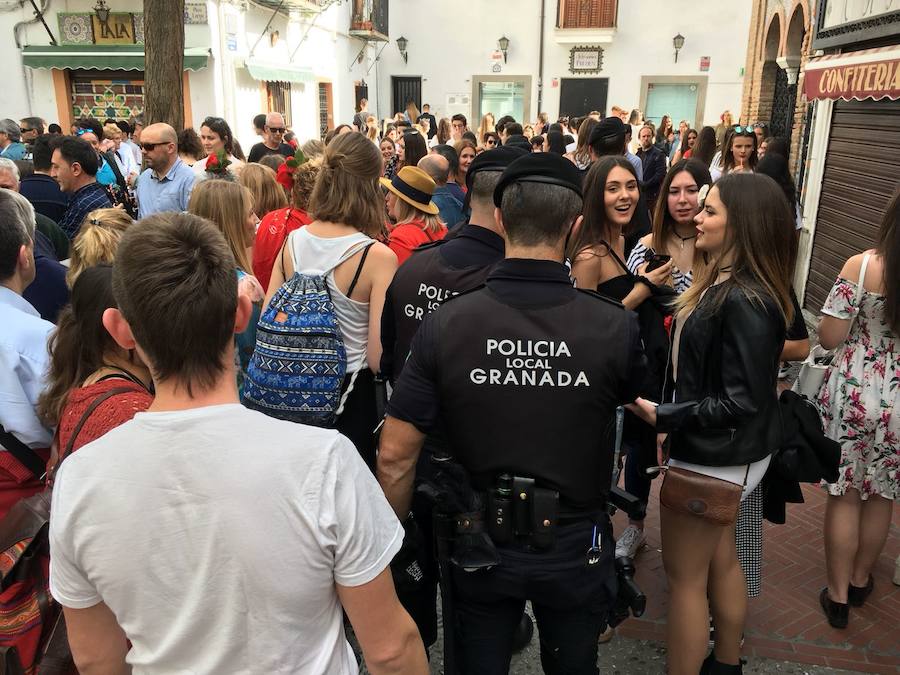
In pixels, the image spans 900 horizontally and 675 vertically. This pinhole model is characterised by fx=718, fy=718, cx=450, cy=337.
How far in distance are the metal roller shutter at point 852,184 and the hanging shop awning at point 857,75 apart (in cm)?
37

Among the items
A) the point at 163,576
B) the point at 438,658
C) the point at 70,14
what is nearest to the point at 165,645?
the point at 163,576

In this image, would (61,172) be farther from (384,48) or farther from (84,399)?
(384,48)

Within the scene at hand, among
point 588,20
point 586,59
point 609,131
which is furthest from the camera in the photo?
point 586,59

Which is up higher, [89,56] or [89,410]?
[89,56]

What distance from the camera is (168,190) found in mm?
5918

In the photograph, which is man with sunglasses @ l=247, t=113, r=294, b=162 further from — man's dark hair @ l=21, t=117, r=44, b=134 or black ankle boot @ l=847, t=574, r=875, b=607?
black ankle boot @ l=847, t=574, r=875, b=607

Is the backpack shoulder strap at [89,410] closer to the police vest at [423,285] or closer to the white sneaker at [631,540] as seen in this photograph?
the police vest at [423,285]

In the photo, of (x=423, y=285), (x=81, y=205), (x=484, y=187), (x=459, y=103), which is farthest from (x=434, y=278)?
(x=459, y=103)

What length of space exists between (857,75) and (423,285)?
6.01 metres

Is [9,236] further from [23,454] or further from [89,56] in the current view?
[89,56]

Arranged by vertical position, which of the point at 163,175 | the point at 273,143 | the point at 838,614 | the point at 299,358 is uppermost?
the point at 273,143

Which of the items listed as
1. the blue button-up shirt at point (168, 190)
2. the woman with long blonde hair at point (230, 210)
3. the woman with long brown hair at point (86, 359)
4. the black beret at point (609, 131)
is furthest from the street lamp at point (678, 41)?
the woman with long brown hair at point (86, 359)

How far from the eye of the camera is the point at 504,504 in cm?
209

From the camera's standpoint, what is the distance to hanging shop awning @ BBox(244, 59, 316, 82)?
17.4m
